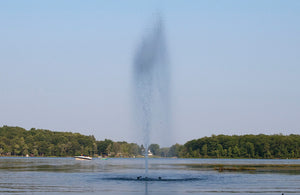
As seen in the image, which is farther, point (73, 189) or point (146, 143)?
point (146, 143)

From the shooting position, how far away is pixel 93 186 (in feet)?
184

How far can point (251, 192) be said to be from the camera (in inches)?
2000

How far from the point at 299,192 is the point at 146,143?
83.1ft

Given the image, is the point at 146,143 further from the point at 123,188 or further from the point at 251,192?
the point at 251,192

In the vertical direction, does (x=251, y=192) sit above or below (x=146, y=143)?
below

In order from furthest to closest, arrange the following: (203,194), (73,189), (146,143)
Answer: (146,143), (73,189), (203,194)

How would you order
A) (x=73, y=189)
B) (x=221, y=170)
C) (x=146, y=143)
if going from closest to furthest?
(x=73, y=189) < (x=146, y=143) < (x=221, y=170)

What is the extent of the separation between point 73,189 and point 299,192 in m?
26.8

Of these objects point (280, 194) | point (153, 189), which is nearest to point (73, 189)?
point (153, 189)

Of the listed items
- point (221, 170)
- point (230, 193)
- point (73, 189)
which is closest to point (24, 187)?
point (73, 189)

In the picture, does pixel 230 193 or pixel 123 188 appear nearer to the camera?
pixel 230 193

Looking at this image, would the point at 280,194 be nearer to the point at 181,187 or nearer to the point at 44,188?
the point at 181,187

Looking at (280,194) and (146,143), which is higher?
(146,143)

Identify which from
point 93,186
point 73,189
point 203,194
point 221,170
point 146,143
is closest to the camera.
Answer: point 203,194
